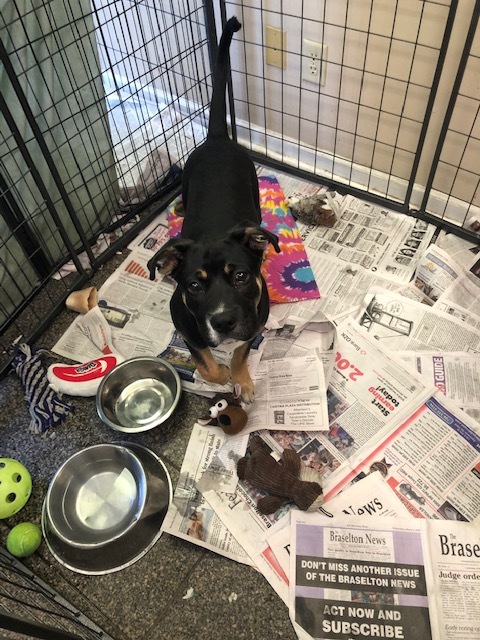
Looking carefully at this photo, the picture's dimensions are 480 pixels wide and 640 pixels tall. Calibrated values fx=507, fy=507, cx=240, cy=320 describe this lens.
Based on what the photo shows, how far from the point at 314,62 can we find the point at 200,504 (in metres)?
2.09

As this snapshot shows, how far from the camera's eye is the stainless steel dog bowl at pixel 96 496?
1.67 meters

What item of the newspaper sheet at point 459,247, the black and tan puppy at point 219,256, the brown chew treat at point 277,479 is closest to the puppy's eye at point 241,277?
the black and tan puppy at point 219,256

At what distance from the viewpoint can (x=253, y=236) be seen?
159 centimetres

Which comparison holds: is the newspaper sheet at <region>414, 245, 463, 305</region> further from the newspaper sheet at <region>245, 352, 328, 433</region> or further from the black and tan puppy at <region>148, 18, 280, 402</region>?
the black and tan puppy at <region>148, 18, 280, 402</region>

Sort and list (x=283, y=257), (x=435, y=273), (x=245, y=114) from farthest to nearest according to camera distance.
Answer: (x=245, y=114), (x=283, y=257), (x=435, y=273)

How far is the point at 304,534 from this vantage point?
163cm

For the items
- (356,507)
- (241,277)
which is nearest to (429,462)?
(356,507)

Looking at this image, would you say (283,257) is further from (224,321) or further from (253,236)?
(224,321)

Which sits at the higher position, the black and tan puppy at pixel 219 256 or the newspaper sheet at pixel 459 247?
the black and tan puppy at pixel 219 256

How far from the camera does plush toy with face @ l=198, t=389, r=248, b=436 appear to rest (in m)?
1.83

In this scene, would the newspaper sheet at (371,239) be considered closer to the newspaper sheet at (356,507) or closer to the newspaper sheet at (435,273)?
the newspaper sheet at (435,273)

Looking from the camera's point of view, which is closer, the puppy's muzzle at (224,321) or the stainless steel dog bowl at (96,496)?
the puppy's muzzle at (224,321)

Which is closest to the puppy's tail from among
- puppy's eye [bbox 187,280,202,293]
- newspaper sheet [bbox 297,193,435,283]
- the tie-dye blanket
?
the tie-dye blanket

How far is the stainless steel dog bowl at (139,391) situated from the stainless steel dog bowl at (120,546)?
281mm
